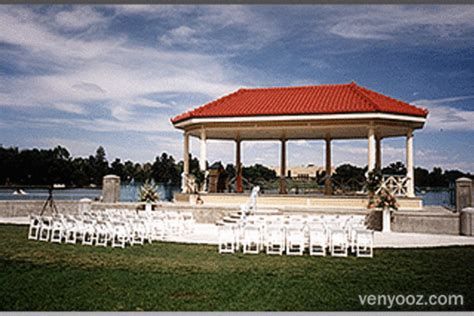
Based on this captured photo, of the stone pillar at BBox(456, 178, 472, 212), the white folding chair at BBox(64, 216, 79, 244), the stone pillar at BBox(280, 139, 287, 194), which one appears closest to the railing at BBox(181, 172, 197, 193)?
the stone pillar at BBox(280, 139, 287, 194)

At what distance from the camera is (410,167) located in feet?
60.8

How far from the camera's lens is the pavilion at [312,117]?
59.5 feet

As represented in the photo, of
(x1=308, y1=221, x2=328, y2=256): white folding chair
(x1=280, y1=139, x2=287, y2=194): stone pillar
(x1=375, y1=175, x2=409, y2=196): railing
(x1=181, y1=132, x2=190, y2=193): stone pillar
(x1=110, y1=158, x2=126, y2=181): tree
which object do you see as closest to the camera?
(x1=308, y1=221, x2=328, y2=256): white folding chair

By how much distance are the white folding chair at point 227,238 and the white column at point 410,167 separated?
26.2 ft

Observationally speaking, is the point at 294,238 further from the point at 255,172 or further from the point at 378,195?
the point at 255,172

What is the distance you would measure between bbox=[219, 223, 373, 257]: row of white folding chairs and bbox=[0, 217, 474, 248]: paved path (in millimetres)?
909

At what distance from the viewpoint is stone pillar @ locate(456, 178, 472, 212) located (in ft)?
54.0

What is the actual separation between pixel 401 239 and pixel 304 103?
7.24 meters

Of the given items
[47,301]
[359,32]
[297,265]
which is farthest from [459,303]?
[359,32]

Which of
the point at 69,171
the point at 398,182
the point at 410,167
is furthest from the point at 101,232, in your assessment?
the point at 69,171

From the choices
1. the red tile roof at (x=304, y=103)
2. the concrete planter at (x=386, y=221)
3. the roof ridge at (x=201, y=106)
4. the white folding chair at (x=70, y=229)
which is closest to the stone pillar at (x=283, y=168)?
the red tile roof at (x=304, y=103)

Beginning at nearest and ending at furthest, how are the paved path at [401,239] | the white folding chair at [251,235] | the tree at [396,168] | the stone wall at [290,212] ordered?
the white folding chair at [251,235], the paved path at [401,239], the stone wall at [290,212], the tree at [396,168]

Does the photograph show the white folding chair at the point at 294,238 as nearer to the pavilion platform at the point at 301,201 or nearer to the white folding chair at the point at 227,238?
the white folding chair at the point at 227,238

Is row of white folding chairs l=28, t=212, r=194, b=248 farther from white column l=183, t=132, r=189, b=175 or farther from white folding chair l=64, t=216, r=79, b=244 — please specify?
white column l=183, t=132, r=189, b=175
